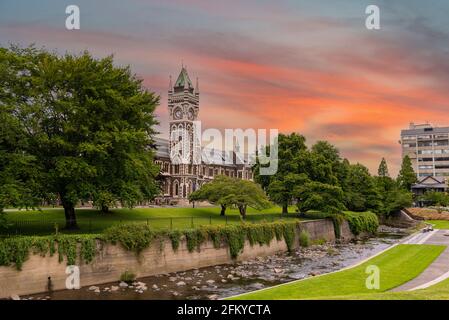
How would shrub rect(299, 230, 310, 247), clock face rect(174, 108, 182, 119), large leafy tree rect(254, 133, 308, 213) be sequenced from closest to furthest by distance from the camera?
1. shrub rect(299, 230, 310, 247)
2. large leafy tree rect(254, 133, 308, 213)
3. clock face rect(174, 108, 182, 119)

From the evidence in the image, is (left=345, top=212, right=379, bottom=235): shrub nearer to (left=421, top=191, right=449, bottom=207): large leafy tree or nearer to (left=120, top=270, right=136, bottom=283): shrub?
(left=120, top=270, right=136, bottom=283): shrub

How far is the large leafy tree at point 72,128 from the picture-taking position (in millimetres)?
32406

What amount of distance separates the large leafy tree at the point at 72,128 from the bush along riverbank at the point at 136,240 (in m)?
3.81

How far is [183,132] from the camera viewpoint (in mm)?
105812

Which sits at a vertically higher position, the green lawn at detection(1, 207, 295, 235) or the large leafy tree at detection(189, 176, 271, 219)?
the large leafy tree at detection(189, 176, 271, 219)

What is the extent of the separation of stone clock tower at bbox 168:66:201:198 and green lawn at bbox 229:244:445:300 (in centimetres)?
6777

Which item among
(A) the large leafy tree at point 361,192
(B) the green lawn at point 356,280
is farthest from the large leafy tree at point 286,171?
(A) the large leafy tree at point 361,192

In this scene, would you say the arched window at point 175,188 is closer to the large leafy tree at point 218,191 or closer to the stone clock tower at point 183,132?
the stone clock tower at point 183,132

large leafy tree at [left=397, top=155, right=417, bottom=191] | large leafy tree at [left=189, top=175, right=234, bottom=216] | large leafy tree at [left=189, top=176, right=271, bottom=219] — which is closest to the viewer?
large leafy tree at [left=189, top=176, right=271, bottom=219]

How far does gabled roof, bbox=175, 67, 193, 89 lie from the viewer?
4370 inches

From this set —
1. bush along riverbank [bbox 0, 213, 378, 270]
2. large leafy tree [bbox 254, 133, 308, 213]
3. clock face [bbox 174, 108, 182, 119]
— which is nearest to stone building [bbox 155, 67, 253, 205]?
clock face [bbox 174, 108, 182, 119]

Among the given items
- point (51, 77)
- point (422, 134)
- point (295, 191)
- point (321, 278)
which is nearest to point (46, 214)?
point (51, 77)

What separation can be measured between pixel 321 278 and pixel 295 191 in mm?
33449
